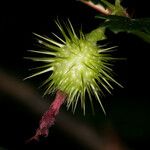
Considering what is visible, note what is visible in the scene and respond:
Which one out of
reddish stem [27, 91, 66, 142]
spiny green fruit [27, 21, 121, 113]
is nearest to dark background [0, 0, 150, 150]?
spiny green fruit [27, 21, 121, 113]

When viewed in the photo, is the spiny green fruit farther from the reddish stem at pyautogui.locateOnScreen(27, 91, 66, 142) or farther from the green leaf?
the green leaf

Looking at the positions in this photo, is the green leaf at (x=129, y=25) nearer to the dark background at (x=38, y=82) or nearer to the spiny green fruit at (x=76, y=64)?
the spiny green fruit at (x=76, y=64)

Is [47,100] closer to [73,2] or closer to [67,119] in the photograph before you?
[67,119]

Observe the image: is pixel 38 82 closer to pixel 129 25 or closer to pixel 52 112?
pixel 52 112

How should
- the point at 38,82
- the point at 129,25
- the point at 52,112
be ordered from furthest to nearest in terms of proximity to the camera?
the point at 38,82
the point at 52,112
the point at 129,25

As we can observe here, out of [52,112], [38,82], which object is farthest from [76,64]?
[38,82]

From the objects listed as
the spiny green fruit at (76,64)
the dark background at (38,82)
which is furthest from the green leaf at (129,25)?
the dark background at (38,82)

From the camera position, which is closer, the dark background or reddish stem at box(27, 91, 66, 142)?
reddish stem at box(27, 91, 66, 142)
